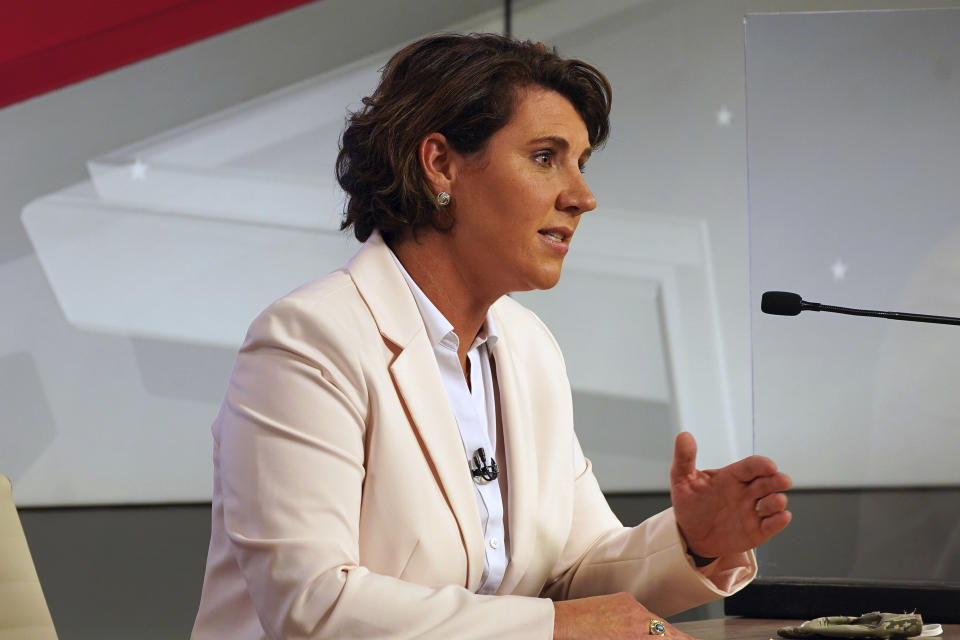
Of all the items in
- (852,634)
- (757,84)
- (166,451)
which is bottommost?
(166,451)

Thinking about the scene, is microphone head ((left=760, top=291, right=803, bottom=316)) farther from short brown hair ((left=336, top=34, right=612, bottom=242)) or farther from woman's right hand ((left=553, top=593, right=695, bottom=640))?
woman's right hand ((left=553, top=593, right=695, bottom=640))

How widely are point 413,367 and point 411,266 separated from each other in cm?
24

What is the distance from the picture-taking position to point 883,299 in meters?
2.12

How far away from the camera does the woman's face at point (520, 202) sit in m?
1.61

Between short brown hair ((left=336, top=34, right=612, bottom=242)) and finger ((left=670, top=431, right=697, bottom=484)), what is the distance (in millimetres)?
484

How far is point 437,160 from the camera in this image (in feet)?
5.46

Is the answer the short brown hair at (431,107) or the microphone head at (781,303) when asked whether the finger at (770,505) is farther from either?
the short brown hair at (431,107)

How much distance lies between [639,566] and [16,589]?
84 centimetres

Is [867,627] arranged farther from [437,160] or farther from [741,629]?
[437,160]

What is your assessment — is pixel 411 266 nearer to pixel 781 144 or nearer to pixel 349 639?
pixel 349 639

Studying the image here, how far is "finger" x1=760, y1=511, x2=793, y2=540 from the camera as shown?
1396 mm

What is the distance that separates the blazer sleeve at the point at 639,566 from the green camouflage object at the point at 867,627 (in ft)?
0.40

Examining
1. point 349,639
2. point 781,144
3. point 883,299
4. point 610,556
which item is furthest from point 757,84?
point 349,639

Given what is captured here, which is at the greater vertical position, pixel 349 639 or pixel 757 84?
pixel 757 84
